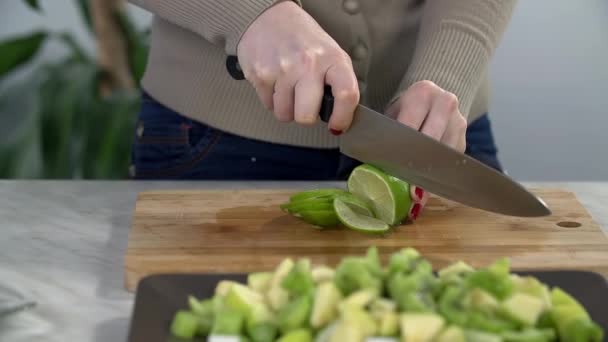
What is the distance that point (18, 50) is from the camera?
2645 millimetres

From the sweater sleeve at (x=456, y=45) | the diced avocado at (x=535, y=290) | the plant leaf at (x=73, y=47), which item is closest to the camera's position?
the diced avocado at (x=535, y=290)

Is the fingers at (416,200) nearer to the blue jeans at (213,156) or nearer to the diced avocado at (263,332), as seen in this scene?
the blue jeans at (213,156)

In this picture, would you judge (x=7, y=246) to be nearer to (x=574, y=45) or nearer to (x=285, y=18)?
(x=285, y=18)

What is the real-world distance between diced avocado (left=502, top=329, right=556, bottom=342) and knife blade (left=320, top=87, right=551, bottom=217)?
1.07 ft

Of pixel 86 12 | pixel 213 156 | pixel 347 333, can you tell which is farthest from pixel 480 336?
pixel 86 12

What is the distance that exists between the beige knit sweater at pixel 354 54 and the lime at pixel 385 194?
21 centimetres

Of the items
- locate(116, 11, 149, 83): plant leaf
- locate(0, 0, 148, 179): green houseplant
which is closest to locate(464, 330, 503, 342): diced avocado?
locate(0, 0, 148, 179): green houseplant

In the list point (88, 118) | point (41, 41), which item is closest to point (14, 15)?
point (41, 41)

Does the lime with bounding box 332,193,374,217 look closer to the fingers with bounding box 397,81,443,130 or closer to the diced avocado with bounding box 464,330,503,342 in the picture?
the fingers with bounding box 397,81,443,130

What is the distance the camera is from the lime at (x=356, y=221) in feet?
4.32

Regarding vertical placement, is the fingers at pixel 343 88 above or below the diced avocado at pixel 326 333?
above

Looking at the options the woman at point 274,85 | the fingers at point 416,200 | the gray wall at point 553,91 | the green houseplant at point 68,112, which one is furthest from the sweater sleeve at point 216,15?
the gray wall at point 553,91

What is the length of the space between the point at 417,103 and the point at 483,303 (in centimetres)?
52

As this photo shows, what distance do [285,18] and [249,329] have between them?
0.55m
